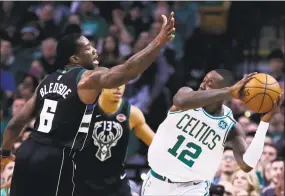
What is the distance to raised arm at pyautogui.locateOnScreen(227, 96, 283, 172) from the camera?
703 cm

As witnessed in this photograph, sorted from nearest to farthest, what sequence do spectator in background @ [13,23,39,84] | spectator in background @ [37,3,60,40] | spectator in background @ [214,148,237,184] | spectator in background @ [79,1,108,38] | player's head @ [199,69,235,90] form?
player's head @ [199,69,235,90] → spectator in background @ [214,148,237,184] → spectator in background @ [13,23,39,84] → spectator in background @ [37,3,60,40] → spectator in background @ [79,1,108,38]

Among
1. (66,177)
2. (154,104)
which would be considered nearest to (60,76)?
(66,177)

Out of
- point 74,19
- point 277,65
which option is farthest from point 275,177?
point 74,19

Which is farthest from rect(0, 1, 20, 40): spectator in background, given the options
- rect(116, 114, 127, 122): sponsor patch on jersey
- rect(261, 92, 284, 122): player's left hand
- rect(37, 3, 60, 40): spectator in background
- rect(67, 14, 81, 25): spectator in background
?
rect(261, 92, 284, 122): player's left hand

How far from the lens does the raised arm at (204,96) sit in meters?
6.62

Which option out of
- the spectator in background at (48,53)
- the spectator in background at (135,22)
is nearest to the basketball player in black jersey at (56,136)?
the spectator in background at (48,53)

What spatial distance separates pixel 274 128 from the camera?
12664 millimetres

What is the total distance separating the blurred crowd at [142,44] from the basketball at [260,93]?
17.3 feet

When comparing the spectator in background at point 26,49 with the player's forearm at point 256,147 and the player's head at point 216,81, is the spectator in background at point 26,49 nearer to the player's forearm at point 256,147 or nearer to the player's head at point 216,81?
the player's head at point 216,81

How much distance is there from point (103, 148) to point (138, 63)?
3.21 m

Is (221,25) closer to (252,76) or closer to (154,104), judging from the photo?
(154,104)

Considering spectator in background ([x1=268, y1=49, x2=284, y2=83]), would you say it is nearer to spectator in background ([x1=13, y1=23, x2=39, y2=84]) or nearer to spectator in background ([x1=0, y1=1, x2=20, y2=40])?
spectator in background ([x1=13, y1=23, x2=39, y2=84])

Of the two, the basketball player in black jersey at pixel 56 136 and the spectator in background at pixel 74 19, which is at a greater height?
the basketball player in black jersey at pixel 56 136

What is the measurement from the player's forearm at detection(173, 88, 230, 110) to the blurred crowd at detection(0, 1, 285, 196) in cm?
515
